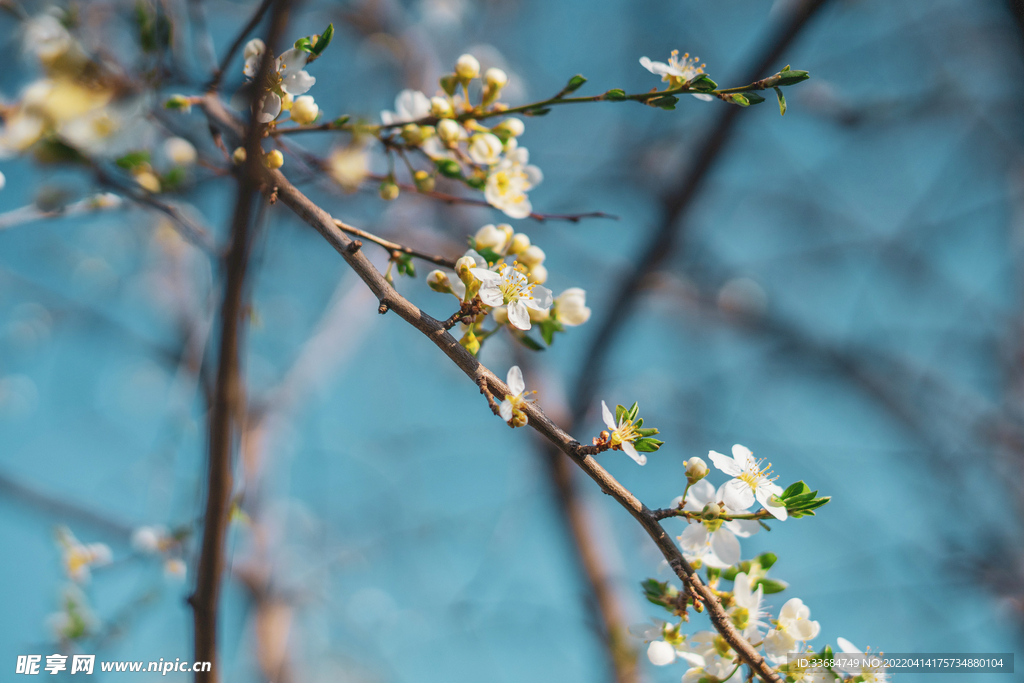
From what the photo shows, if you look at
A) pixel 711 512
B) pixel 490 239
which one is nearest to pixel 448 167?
pixel 490 239

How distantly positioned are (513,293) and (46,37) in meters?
0.80

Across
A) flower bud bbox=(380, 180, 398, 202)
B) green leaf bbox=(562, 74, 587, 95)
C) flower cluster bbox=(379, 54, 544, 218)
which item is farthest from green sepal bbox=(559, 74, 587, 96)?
flower bud bbox=(380, 180, 398, 202)

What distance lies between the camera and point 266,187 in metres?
0.83

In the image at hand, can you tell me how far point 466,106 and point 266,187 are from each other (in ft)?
1.29

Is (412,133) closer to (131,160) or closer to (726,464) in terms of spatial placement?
(131,160)

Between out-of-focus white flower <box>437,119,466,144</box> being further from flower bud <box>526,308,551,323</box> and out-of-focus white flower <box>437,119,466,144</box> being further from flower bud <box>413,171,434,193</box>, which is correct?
flower bud <box>526,308,551,323</box>

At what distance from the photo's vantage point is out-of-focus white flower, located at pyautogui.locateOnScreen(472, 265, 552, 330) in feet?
2.66

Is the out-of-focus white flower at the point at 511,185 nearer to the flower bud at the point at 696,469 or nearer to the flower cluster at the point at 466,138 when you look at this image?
the flower cluster at the point at 466,138

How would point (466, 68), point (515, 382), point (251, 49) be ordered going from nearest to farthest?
1. point (515, 382)
2. point (251, 49)
3. point (466, 68)

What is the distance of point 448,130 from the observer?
0.95m

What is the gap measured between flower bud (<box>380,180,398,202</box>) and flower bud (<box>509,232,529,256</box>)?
0.23 meters

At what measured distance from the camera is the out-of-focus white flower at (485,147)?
38.8 inches

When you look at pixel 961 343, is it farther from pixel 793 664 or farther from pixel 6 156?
pixel 6 156

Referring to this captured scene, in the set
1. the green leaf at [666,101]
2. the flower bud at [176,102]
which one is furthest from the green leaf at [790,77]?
the flower bud at [176,102]
